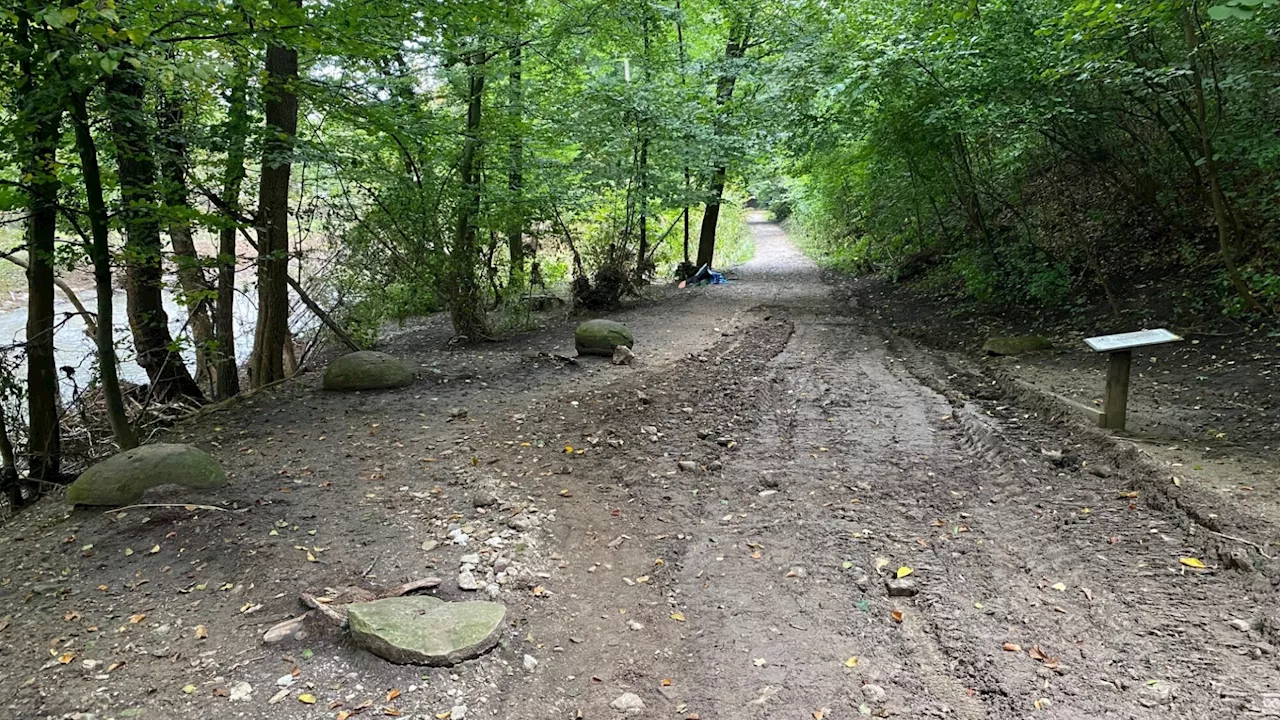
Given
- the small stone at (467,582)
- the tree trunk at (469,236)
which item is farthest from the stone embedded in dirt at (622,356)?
the small stone at (467,582)

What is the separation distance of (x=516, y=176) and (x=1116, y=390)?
23.8ft

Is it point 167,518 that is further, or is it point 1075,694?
point 167,518

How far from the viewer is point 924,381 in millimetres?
6852

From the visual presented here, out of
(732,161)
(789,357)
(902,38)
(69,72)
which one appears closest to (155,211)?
(69,72)

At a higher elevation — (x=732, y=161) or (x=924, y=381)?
(x=732, y=161)

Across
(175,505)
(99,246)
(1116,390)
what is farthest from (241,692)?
(1116,390)

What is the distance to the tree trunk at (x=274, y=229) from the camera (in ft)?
20.5

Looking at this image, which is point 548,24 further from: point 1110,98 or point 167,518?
point 167,518

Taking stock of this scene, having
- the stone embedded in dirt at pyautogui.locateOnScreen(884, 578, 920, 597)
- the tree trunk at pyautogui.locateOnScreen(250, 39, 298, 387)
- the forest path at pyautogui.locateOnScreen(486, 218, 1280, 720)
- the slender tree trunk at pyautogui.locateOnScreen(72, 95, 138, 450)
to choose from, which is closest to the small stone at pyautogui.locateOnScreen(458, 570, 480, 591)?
the forest path at pyautogui.locateOnScreen(486, 218, 1280, 720)

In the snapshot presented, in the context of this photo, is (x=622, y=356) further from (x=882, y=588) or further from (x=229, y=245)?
(x=882, y=588)

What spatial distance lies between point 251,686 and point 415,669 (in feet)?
1.93

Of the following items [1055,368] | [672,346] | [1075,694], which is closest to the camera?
[1075,694]

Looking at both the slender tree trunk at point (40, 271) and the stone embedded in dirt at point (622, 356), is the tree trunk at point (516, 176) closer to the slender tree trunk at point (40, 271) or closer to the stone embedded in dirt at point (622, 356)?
the stone embedded in dirt at point (622, 356)

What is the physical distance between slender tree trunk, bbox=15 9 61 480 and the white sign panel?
630cm
